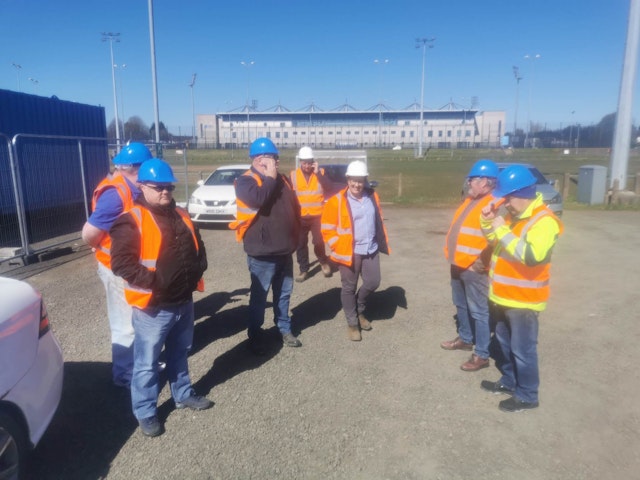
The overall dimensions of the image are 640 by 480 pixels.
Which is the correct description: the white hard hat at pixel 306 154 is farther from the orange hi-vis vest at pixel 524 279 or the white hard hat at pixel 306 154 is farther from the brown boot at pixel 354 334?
the orange hi-vis vest at pixel 524 279

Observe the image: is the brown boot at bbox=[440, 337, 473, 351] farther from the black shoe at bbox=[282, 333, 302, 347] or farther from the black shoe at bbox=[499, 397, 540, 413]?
the black shoe at bbox=[282, 333, 302, 347]

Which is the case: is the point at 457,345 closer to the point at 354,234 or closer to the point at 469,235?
the point at 469,235

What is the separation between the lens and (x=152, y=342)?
3.35 m

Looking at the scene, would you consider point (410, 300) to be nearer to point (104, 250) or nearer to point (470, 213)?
point (470, 213)

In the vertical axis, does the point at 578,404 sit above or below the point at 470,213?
below

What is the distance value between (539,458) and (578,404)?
2.98 ft

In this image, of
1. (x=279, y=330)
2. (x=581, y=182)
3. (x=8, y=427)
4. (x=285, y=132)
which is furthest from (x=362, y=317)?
(x=285, y=132)

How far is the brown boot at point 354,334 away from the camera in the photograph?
17.2ft

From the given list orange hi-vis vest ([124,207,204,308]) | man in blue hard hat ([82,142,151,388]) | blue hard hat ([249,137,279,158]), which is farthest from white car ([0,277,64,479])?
blue hard hat ([249,137,279,158])

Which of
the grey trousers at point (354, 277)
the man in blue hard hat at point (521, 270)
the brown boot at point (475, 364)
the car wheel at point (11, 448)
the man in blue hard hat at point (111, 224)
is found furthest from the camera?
the grey trousers at point (354, 277)

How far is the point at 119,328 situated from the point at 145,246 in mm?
1275

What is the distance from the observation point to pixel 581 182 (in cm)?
1655

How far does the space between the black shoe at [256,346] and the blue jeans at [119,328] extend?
116cm

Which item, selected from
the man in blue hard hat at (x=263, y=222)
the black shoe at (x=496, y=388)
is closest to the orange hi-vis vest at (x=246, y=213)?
the man in blue hard hat at (x=263, y=222)
